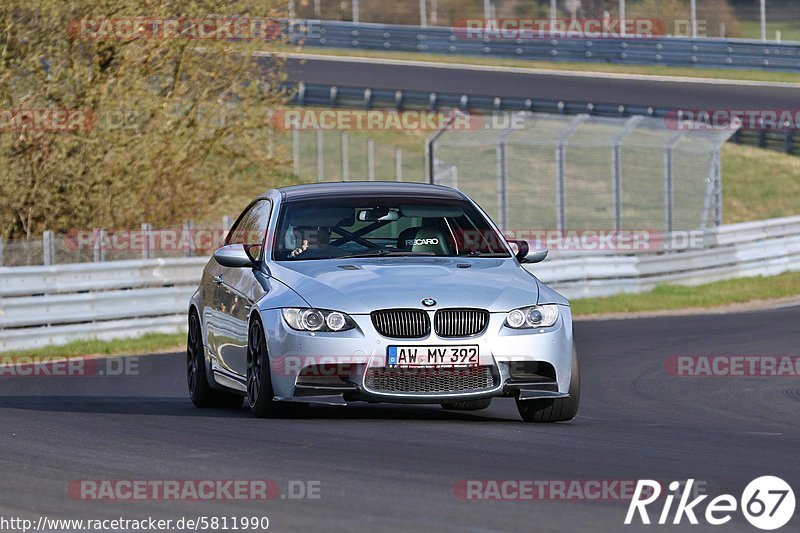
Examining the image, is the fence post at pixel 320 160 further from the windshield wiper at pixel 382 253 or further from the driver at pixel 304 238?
the windshield wiper at pixel 382 253

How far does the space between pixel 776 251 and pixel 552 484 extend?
70.6ft

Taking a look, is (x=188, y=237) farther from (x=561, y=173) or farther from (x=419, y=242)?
(x=419, y=242)

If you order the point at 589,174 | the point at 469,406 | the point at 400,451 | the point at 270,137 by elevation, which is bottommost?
the point at 589,174

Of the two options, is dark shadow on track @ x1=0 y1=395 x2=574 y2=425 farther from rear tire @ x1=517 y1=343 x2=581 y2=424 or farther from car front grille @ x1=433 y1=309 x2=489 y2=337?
car front grille @ x1=433 y1=309 x2=489 y2=337

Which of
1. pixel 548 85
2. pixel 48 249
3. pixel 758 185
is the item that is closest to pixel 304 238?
pixel 48 249

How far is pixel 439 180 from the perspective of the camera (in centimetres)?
2639

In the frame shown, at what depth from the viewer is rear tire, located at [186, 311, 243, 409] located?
1168 centimetres

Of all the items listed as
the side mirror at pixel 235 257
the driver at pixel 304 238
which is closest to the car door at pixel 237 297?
the side mirror at pixel 235 257

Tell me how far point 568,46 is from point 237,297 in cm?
3468

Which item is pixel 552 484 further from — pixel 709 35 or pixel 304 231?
pixel 709 35

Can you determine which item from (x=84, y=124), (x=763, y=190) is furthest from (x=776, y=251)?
(x=84, y=124)

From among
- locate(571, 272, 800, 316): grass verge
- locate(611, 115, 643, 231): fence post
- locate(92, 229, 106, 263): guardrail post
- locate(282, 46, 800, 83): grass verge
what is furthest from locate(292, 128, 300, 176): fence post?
locate(92, 229, 106, 263): guardrail post

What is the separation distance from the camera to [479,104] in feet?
128

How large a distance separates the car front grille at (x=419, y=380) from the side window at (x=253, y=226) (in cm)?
181
